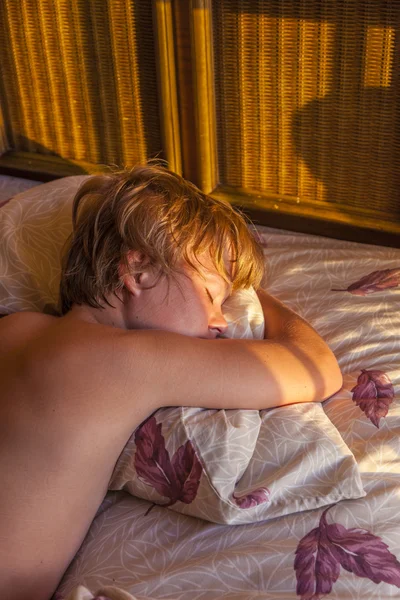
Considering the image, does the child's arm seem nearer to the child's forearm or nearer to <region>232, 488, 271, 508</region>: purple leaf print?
the child's forearm

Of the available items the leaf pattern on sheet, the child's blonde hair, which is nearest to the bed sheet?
the leaf pattern on sheet

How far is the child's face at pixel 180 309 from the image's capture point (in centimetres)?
110

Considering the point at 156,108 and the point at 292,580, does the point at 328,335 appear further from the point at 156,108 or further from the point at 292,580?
the point at 156,108

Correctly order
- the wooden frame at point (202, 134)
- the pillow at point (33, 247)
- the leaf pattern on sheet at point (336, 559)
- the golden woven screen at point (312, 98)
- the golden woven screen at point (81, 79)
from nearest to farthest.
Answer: the leaf pattern on sheet at point (336, 559)
the pillow at point (33, 247)
the golden woven screen at point (312, 98)
the wooden frame at point (202, 134)
the golden woven screen at point (81, 79)

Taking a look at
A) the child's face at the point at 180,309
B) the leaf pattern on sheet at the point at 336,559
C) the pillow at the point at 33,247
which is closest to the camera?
the leaf pattern on sheet at the point at 336,559

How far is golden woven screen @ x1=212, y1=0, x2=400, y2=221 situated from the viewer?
1449 millimetres

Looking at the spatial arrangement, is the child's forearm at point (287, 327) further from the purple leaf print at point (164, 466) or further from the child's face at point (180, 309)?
the purple leaf print at point (164, 466)

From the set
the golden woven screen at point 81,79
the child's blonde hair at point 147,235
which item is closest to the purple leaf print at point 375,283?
the child's blonde hair at point 147,235

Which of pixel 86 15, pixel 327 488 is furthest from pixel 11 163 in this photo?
pixel 327 488

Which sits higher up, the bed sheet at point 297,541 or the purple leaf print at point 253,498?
the purple leaf print at point 253,498

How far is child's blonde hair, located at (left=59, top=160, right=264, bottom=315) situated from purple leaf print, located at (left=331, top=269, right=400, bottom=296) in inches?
8.7

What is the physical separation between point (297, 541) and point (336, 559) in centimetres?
5

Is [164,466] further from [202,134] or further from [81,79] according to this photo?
Answer: [81,79]

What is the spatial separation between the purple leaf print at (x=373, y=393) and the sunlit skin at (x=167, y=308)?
0.75ft
